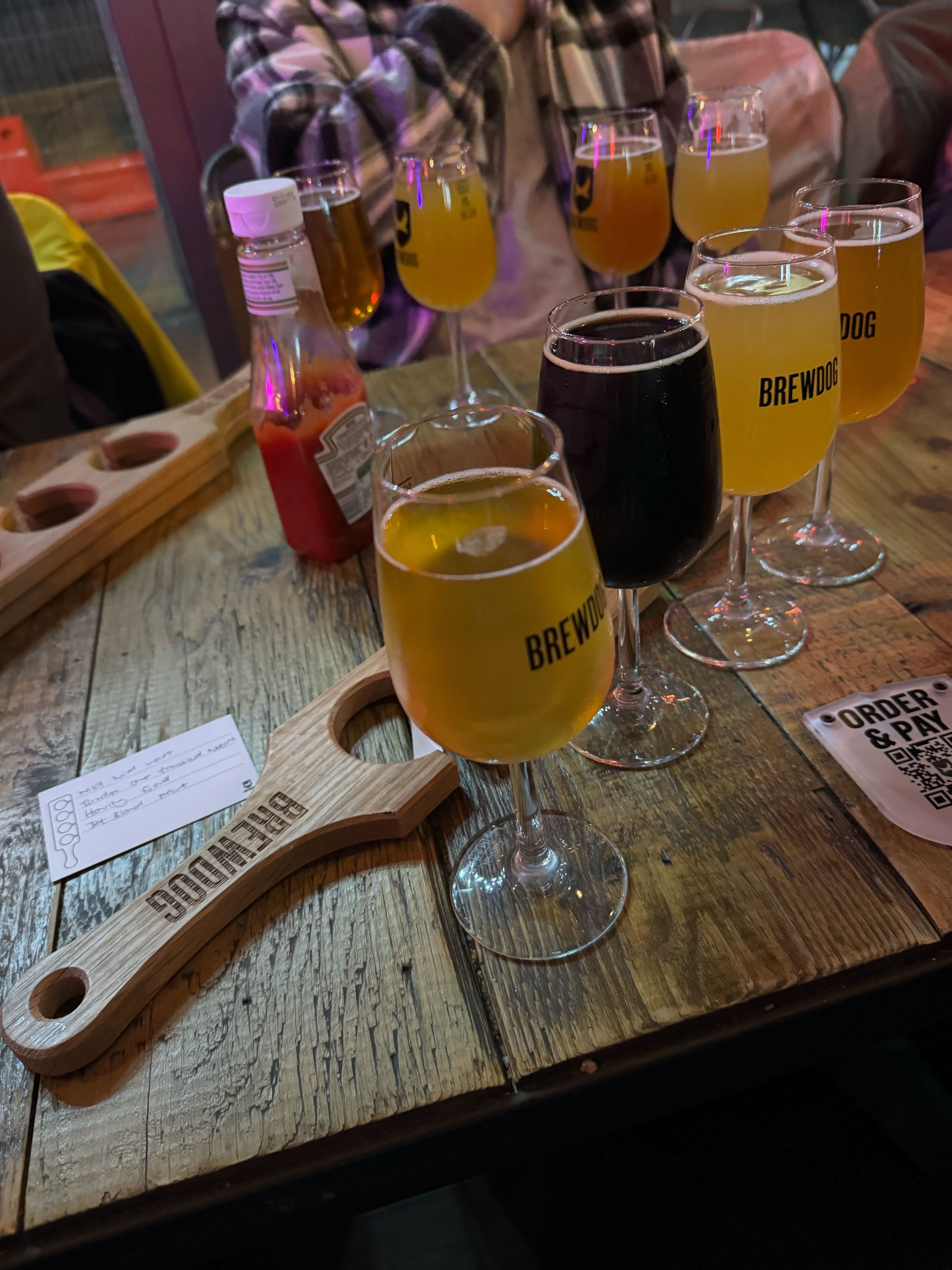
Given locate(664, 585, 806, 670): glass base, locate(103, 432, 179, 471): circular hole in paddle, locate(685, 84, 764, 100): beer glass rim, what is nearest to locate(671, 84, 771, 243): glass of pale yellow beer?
locate(685, 84, 764, 100): beer glass rim

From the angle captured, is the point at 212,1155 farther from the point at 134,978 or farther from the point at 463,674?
the point at 463,674

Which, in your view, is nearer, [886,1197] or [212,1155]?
[212,1155]

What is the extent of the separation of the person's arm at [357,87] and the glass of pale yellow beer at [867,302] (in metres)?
0.97

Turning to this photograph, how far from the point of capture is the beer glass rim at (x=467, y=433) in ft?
1.38

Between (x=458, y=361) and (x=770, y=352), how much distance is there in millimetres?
590

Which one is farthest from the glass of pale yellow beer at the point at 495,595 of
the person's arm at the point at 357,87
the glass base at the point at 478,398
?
the person's arm at the point at 357,87

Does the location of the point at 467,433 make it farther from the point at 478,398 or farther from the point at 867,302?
the point at 478,398

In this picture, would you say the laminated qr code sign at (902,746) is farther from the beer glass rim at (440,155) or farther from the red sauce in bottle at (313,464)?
the beer glass rim at (440,155)

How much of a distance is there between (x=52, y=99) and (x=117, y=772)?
241cm

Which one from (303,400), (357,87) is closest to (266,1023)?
(303,400)

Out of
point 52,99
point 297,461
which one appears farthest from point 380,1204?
point 52,99

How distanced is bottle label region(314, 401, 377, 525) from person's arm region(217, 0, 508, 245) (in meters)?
0.84

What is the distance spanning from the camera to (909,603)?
29.2 inches

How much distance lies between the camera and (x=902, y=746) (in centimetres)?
61
